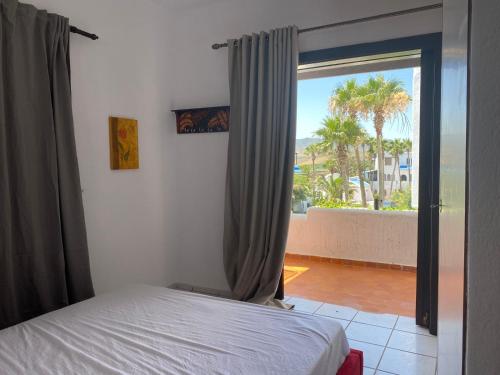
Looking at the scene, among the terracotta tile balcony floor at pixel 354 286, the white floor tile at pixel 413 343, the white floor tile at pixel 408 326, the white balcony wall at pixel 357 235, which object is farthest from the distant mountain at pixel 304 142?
the white floor tile at pixel 413 343

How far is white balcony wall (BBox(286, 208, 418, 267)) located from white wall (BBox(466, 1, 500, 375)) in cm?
398

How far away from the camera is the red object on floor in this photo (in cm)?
167

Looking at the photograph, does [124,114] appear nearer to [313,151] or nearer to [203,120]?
[203,120]

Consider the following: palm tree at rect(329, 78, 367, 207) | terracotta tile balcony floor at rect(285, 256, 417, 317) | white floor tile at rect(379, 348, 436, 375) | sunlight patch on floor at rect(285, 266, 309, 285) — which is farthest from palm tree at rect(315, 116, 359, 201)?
white floor tile at rect(379, 348, 436, 375)

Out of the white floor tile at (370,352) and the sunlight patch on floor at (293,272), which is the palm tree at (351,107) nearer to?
Answer: the sunlight patch on floor at (293,272)

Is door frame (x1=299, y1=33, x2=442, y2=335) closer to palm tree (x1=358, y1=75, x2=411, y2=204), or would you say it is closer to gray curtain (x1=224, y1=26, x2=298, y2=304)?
gray curtain (x1=224, y1=26, x2=298, y2=304)

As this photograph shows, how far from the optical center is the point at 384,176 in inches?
176

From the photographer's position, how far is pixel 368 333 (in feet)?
8.45

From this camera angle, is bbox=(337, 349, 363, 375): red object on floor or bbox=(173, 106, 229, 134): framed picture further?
bbox=(173, 106, 229, 134): framed picture

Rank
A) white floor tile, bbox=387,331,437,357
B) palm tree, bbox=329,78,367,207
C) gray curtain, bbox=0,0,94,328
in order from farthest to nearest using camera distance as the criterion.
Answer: palm tree, bbox=329,78,367,207 → white floor tile, bbox=387,331,437,357 → gray curtain, bbox=0,0,94,328

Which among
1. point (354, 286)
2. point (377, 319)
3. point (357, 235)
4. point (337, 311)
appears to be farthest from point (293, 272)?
point (377, 319)

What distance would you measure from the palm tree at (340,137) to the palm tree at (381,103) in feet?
0.85

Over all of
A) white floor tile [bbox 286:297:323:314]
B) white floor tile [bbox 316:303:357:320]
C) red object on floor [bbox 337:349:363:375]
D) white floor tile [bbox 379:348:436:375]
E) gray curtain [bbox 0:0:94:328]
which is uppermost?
gray curtain [bbox 0:0:94:328]

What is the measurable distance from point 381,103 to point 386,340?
293cm
